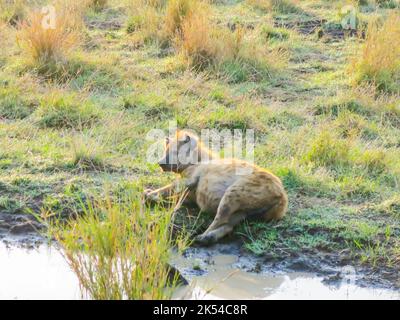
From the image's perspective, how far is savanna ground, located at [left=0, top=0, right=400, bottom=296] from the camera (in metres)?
5.73

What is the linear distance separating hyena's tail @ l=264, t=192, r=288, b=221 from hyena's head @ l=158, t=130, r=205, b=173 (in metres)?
0.72

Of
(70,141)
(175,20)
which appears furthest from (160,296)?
(175,20)

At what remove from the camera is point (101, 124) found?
24.1 ft

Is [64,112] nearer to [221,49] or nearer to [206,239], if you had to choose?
[221,49]

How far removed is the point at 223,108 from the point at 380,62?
74.9 inches

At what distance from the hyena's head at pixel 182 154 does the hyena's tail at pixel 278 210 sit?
0.72 m

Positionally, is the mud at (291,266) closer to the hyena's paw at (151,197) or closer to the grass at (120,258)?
the hyena's paw at (151,197)

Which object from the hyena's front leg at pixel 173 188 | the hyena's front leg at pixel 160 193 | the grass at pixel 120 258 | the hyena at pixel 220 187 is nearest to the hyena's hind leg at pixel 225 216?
the hyena at pixel 220 187

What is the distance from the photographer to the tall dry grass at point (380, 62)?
8602mm

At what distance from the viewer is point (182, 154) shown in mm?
5906

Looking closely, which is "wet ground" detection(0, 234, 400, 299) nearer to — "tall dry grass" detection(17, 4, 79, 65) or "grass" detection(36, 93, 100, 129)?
"grass" detection(36, 93, 100, 129)

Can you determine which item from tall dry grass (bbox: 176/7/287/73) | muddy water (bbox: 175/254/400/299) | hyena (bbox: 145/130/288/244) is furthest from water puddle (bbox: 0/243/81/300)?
tall dry grass (bbox: 176/7/287/73)

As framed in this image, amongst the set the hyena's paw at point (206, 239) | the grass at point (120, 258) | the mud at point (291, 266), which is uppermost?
the grass at point (120, 258)

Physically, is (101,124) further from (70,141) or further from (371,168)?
(371,168)
